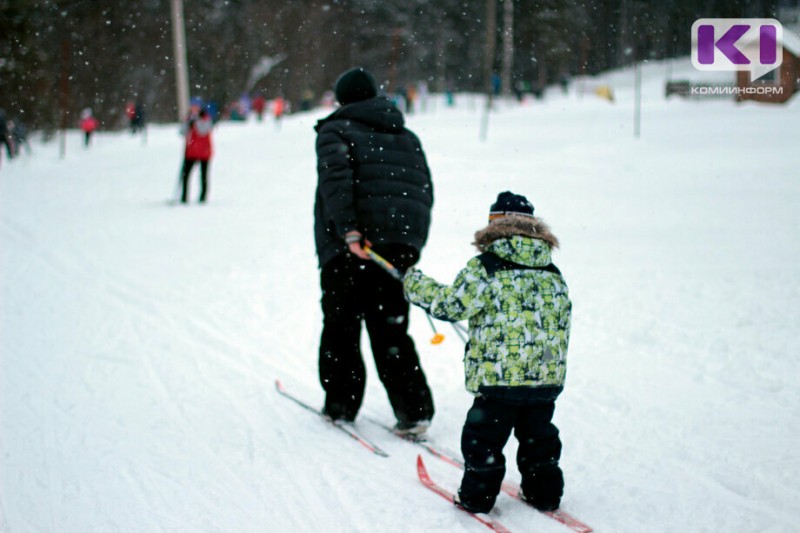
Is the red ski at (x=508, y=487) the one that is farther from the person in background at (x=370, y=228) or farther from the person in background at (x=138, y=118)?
the person in background at (x=138, y=118)

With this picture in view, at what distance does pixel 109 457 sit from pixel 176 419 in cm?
58

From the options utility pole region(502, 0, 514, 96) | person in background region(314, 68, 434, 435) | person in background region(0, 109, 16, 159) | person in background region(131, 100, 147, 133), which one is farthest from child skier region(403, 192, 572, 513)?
utility pole region(502, 0, 514, 96)

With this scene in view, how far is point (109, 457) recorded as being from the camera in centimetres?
391

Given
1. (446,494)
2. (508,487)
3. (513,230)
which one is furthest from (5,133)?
(513,230)

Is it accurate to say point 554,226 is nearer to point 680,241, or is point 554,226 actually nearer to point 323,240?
point 680,241

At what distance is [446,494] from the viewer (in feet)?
11.1

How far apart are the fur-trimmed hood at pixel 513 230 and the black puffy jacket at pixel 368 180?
33.2 inches

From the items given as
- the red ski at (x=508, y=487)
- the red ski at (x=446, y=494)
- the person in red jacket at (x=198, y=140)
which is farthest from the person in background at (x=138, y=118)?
the red ski at (x=446, y=494)

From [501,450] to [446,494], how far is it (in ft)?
1.46

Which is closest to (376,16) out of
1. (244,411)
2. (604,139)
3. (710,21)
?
(604,139)

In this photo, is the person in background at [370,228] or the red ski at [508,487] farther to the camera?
the person in background at [370,228]

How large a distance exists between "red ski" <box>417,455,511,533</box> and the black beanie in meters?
1.84

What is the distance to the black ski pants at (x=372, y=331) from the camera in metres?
3.85

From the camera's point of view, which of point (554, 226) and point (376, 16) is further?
point (376, 16)
